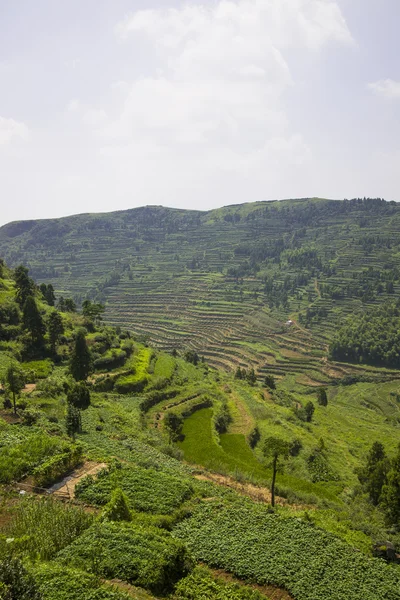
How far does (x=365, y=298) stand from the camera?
182875mm

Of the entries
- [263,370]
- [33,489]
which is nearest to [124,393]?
[33,489]

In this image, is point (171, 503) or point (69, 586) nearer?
point (69, 586)

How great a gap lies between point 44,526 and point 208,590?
8464mm

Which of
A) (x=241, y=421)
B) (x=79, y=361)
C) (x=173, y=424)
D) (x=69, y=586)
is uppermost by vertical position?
(x=69, y=586)

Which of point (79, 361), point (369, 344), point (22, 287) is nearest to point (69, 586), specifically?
point (79, 361)

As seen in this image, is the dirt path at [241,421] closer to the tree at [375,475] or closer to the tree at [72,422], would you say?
the tree at [375,475]

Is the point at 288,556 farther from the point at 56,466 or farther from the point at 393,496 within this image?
the point at 393,496

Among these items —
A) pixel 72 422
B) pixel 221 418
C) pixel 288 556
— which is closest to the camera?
pixel 288 556

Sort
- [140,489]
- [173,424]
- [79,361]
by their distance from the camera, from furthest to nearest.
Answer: [79,361] → [173,424] → [140,489]

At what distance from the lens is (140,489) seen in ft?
88.9

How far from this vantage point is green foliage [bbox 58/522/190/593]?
17703 millimetres

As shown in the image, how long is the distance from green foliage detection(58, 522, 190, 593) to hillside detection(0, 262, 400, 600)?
6 centimetres

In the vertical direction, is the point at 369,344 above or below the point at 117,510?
below

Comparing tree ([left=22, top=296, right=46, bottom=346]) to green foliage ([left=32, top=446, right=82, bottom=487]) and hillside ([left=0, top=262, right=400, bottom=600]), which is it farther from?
green foliage ([left=32, top=446, right=82, bottom=487])
